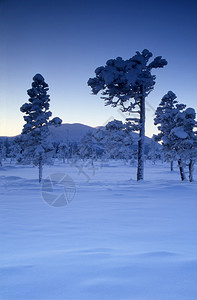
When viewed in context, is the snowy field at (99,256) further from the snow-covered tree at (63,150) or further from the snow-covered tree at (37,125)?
the snow-covered tree at (63,150)

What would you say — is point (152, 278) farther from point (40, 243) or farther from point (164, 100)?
point (164, 100)

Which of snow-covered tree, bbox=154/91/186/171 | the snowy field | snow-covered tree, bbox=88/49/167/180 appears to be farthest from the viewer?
snow-covered tree, bbox=154/91/186/171

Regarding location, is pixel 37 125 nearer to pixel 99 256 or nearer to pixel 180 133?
pixel 180 133

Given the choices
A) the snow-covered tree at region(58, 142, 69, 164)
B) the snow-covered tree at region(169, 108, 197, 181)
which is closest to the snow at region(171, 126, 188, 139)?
the snow-covered tree at region(169, 108, 197, 181)

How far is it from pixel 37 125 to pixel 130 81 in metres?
10.7

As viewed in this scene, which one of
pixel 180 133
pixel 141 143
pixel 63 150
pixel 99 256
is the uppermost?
pixel 180 133

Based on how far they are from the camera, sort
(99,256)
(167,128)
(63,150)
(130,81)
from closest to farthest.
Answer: (99,256) → (130,81) → (167,128) → (63,150)

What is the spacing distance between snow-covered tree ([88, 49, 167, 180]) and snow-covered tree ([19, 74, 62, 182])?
6.88 meters

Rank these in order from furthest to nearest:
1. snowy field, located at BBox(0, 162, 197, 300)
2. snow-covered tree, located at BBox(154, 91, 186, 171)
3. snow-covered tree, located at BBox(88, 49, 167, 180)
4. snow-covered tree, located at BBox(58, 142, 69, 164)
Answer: snow-covered tree, located at BBox(58, 142, 69, 164), snow-covered tree, located at BBox(154, 91, 186, 171), snow-covered tree, located at BBox(88, 49, 167, 180), snowy field, located at BBox(0, 162, 197, 300)

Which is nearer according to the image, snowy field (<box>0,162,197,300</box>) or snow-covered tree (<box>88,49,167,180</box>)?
snowy field (<box>0,162,197,300</box>)

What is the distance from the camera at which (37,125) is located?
65.3 feet

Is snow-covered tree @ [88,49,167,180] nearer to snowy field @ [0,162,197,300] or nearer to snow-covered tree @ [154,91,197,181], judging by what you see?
snow-covered tree @ [154,91,197,181]

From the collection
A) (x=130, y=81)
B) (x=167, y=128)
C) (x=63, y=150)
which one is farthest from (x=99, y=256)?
(x=63, y=150)

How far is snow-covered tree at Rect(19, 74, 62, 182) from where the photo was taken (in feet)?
63.9
